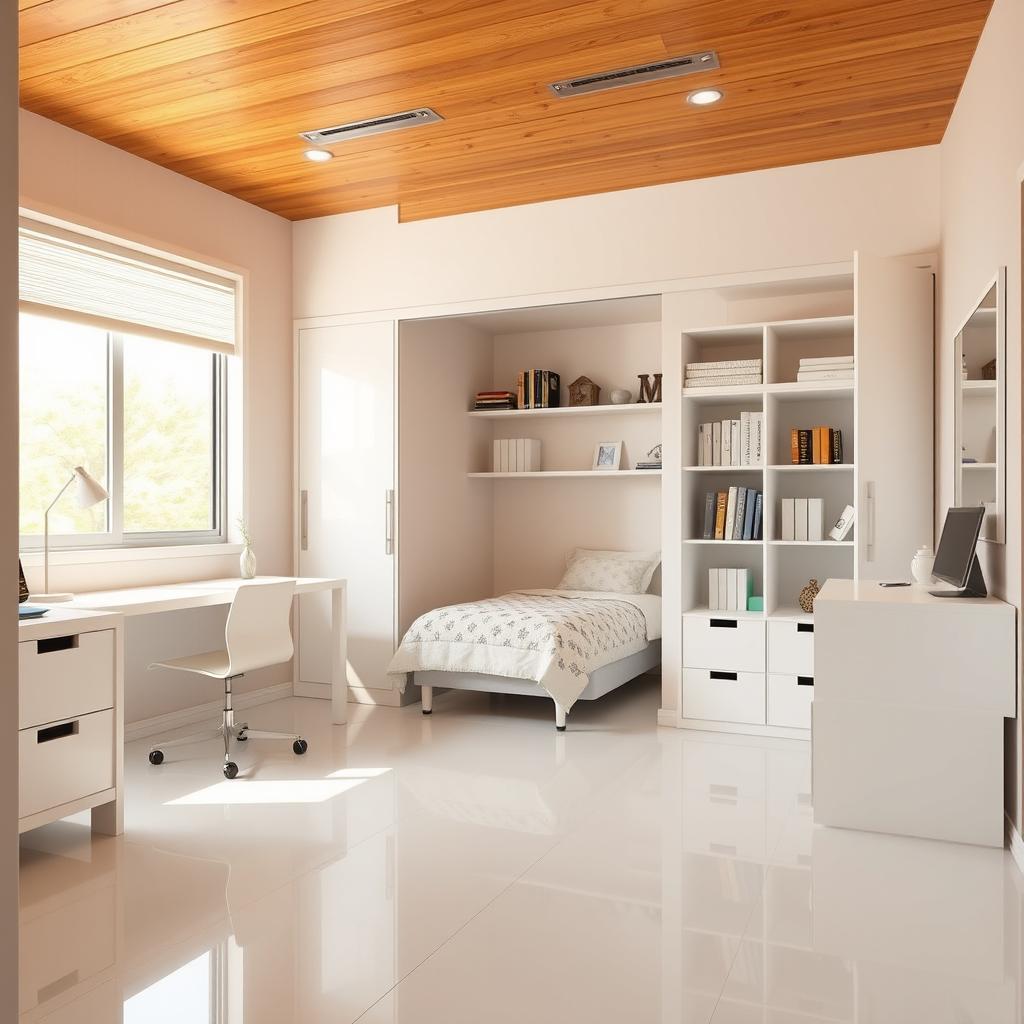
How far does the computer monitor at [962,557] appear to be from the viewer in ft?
10.2

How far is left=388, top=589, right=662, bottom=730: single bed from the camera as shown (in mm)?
4496

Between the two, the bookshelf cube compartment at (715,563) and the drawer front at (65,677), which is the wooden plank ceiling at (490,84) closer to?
the bookshelf cube compartment at (715,563)

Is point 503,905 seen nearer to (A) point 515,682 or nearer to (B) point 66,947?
(B) point 66,947

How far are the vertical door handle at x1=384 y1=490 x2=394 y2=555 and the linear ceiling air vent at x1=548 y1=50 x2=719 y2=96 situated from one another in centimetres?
236

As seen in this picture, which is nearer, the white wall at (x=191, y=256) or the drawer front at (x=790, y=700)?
the white wall at (x=191, y=256)

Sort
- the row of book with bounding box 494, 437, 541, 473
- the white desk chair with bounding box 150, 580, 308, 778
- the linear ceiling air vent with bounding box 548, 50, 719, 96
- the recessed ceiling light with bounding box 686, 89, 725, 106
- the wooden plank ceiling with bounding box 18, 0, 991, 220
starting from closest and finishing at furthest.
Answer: the wooden plank ceiling with bounding box 18, 0, 991, 220, the linear ceiling air vent with bounding box 548, 50, 719, 96, the recessed ceiling light with bounding box 686, 89, 725, 106, the white desk chair with bounding box 150, 580, 308, 778, the row of book with bounding box 494, 437, 541, 473

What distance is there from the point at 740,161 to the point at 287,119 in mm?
2077

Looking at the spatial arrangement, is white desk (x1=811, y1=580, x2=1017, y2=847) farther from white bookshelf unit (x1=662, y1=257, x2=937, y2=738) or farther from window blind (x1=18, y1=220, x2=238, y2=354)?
window blind (x1=18, y1=220, x2=238, y2=354)

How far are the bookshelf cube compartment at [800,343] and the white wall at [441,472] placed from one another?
2.02m

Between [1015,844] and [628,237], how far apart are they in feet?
10.5

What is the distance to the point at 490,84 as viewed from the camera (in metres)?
3.60

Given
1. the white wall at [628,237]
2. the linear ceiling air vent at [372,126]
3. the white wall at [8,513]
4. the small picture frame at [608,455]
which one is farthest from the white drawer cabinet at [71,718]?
the small picture frame at [608,455]

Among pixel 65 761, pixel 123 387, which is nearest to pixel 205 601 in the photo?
pixel 65 761

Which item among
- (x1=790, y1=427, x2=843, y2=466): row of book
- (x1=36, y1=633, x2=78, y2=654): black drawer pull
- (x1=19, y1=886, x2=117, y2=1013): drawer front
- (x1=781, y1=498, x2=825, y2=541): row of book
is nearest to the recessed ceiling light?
(x1=790, y1=427, x2=843, y2=466): row of book
